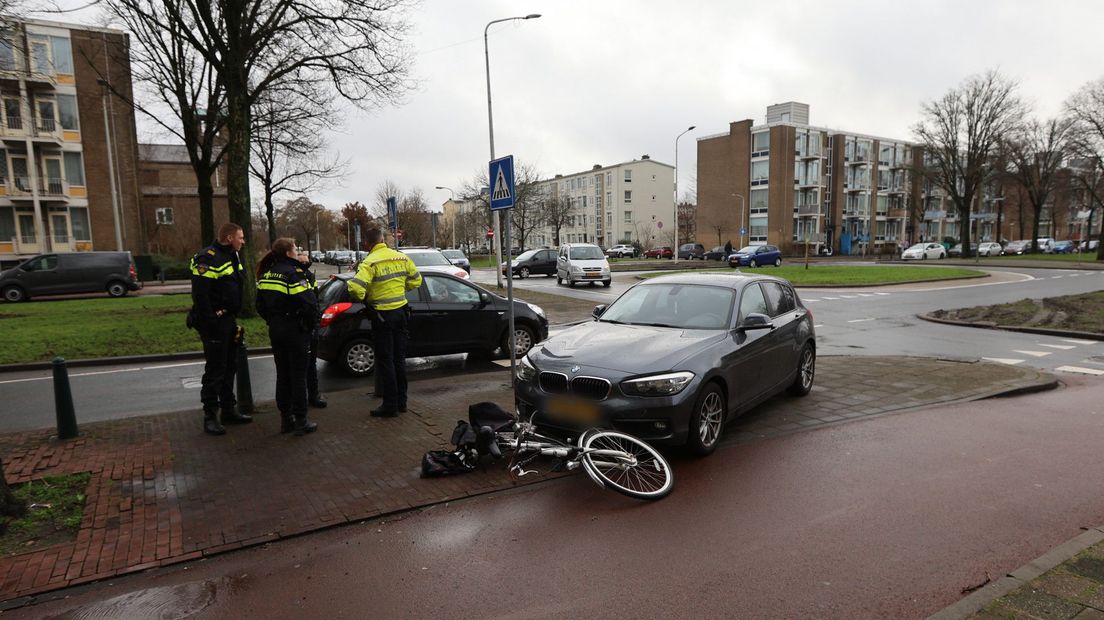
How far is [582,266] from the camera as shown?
2572 centimetres

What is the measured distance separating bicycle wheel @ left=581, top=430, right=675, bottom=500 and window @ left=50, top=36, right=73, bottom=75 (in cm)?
4185

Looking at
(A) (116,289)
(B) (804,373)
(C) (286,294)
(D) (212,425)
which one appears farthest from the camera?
(A) (116,289)

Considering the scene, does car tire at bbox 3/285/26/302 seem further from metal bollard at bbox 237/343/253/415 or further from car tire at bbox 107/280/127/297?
metal bollard at bbox 237/343/253/415

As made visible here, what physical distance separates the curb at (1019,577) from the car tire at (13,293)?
91.8ft

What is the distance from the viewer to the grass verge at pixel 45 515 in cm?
380

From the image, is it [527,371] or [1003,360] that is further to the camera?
[1003,360]

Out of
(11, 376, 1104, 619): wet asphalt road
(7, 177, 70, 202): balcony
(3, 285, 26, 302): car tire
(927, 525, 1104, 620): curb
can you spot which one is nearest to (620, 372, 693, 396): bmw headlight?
(11, 376, 1104, 619): wet asphalt road

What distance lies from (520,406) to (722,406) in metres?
1.78

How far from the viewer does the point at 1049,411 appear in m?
6.83

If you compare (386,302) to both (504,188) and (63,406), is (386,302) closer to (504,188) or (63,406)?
(504,188)

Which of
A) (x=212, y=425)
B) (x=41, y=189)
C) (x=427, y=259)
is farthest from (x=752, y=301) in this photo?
(x=41, y=189)

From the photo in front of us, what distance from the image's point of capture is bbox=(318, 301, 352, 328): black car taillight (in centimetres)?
840

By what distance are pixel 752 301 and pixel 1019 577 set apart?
3561mm

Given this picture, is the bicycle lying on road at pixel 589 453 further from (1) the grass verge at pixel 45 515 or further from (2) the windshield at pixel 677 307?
(1) the grass verge at pixel 45 515
